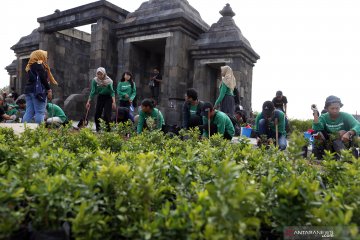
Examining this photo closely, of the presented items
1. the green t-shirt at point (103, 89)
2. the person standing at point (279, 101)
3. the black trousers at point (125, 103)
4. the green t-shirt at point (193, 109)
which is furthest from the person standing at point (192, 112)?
the person standing at point (279, 101)

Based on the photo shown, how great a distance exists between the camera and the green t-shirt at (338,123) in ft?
17.8

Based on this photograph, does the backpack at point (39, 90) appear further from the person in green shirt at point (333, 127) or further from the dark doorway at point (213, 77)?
the dark doorway at point (213, 77)

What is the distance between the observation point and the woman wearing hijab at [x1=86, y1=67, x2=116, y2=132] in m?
7.31

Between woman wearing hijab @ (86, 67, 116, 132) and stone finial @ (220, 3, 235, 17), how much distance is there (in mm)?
6811

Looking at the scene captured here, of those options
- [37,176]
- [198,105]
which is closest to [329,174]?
[37,176]

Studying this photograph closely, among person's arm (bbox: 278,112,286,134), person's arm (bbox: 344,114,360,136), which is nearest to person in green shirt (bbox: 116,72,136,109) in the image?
person's arm (bbox: 278,112,286,134)

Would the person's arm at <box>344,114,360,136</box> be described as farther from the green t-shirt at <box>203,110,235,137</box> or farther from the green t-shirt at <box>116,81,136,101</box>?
the green t-shirt at <box>116,81,136,101</box>

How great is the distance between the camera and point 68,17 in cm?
1366

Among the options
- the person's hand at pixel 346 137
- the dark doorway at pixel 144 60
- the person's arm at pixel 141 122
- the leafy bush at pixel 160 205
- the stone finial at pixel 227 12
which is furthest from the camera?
the dark doorway at pixel 144 60

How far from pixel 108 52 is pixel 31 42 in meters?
6.63

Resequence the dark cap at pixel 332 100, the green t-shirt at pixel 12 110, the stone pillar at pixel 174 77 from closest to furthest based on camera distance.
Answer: the dark cap at pixel 332 100
the green t-shirt at pixel 12 110
the stone pillar at pixel 174 77

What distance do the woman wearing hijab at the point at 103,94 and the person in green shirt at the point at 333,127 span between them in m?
4.73

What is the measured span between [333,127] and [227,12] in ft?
26.2

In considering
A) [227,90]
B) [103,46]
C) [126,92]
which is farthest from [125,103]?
[103,46]
